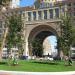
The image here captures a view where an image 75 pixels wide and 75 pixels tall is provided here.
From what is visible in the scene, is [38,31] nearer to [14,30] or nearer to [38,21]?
[38,21]

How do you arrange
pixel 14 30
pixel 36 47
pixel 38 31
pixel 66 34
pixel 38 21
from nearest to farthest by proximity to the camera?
pixel 66 34
pixel 14 30
pixel 36 47
pixel 38 21
pixel 38 31

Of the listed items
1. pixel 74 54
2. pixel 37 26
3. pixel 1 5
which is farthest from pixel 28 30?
pixel 1 5

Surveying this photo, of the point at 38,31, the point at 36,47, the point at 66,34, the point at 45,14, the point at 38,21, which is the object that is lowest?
the point at 66,34

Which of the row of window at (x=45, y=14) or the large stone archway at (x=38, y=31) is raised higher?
the row of window at (x=45, y=14)

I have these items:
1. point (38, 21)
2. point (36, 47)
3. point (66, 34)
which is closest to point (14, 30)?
point (66, 34)

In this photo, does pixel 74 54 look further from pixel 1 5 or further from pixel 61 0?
pixel 1 5

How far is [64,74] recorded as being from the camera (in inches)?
1089

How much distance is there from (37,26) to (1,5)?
76413 mm

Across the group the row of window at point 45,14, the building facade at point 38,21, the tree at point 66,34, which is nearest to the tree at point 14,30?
the tree at point 66,34

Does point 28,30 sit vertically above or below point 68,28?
above

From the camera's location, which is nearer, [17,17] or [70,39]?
[70,39]

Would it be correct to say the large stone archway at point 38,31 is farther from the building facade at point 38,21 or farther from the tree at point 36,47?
the tree at point 36,47

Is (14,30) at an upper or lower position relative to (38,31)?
lower

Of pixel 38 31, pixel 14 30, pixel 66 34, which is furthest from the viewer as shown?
pixel 38 31
